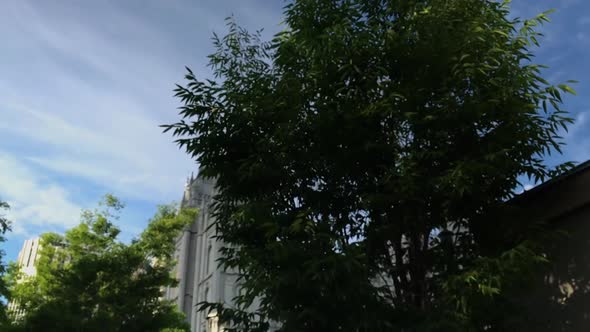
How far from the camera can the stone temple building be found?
1681 inches

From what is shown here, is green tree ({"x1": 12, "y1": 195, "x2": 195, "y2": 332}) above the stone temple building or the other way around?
Answer: the other way around

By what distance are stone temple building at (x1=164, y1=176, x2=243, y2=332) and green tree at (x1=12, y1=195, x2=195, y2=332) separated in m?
21.0

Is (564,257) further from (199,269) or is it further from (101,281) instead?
(199,269)

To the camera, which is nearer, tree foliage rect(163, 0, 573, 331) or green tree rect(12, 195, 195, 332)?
tree foliage rect(163, 0, 573, 331)

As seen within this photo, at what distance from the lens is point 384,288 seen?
7.68 metres

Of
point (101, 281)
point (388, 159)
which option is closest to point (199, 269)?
point (101, 281)

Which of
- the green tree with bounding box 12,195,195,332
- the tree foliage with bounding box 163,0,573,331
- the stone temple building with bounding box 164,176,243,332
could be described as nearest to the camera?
the tree foliage with bounding box 163,0,573,331

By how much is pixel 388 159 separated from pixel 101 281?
1434 cm

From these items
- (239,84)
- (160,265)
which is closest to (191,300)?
(160,265)

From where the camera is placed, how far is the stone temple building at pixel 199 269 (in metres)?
42.7

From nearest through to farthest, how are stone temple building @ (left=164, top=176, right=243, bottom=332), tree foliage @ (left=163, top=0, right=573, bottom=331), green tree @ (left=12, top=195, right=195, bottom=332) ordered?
tree foliage @ (left=163, top=0, right=573, bottom=331) < green tree @ (left=12, top=195, right=195, bottom=332) < stone temple building @ (left=164, top=176, right=243, bottom=332)

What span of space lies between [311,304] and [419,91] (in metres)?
3.70

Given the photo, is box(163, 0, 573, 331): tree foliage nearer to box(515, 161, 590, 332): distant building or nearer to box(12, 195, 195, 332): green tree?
box(515, 161, 590, 332): distant building

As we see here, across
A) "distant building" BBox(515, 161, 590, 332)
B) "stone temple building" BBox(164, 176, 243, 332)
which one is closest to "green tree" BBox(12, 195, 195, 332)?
"distant building" BBox(515, 161, 590, 332)
